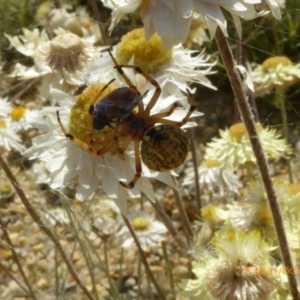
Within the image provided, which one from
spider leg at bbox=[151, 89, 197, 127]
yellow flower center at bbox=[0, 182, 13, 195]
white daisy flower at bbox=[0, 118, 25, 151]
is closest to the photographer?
spider leg at bbox=[151, 89, 197, 127]

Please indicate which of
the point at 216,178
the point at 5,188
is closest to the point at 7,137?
the point at 5,188

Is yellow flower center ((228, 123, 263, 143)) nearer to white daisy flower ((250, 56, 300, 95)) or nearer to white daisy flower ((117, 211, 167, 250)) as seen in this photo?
white daisy flower ((250, 56, 300, 95))

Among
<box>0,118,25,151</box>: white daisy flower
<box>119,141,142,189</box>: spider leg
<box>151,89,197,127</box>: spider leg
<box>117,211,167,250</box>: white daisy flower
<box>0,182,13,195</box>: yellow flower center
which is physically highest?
<box>151,89,197,127</box>: spider leg

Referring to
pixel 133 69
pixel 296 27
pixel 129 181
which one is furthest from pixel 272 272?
pixel 296 27

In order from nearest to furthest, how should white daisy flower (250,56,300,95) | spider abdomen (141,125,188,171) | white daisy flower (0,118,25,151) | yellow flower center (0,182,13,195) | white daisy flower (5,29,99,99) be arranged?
spider abdomen (141,125,188,171)
white daisy flower (5,29,99,99)
white daisy flower (250,56,300,95)
white daisy flower (0,118,25,151)
yellow flower center (0,182,13,195)

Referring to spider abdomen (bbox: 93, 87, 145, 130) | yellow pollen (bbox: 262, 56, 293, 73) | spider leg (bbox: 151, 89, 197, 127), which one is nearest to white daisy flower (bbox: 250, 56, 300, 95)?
yellow pollen (bbox: 262, 56, 293, 73)

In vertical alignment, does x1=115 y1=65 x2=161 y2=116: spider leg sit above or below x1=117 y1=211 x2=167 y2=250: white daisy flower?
above

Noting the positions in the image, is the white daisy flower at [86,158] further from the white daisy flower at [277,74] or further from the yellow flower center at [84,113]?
the white daisy flower at [277,74]
